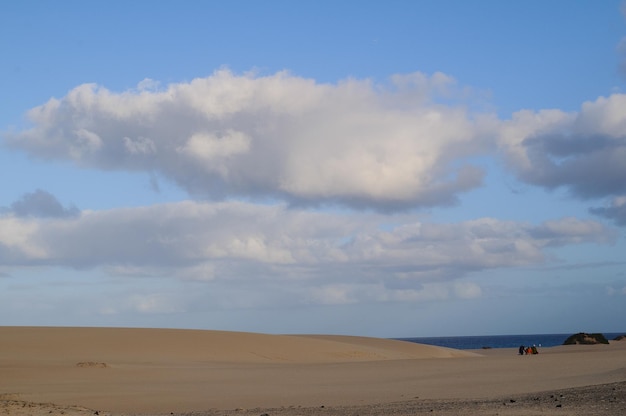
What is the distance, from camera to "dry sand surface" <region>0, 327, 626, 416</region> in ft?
50.2

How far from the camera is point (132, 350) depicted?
3691cm

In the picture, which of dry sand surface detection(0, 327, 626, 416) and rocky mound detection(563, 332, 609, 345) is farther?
rocky mound detection(563, 332, 609, 345)

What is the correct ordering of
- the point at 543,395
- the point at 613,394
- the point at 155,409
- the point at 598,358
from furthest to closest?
1. the point at 598,358
2. the point at 155,409
3. the point at 543,395
4. the point at 613,394

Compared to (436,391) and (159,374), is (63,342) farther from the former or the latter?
(436,391)

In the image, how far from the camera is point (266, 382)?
76.9 ft

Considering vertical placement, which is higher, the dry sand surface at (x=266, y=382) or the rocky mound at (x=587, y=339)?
the rocky mound at (x=587, y=339)

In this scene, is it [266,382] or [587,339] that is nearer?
[266,382]

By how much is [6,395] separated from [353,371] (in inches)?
476

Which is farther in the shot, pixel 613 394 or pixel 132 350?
pixel 132 350

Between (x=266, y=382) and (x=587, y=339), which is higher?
(x=587, y=339)

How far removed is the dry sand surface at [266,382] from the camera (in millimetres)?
15289

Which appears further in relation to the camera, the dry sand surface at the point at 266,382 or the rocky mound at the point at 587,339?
the rocky mound at the point at 587,339

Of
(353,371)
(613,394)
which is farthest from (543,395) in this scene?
(353,371)

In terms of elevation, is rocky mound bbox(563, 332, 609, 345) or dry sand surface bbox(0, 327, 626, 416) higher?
rocky mound bbox(563, 332, 609, 345)
